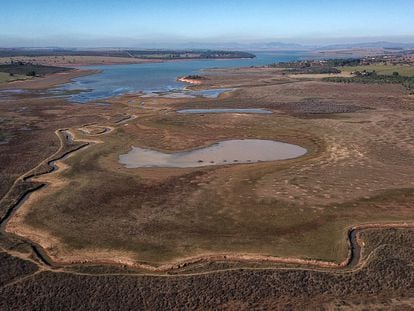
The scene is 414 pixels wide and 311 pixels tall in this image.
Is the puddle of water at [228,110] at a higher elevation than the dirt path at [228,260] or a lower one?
higher

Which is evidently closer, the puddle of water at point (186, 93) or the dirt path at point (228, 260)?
the dirt path at point (228, 260)

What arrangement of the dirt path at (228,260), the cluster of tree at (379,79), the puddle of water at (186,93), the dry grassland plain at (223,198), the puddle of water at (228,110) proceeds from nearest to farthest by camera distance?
the dirt path at (228,260)
the dry grassland plain at (223,198)
the puddle of water at (228,110)
the puddle of water at (186,93)
the cluster of tree at (379,79)

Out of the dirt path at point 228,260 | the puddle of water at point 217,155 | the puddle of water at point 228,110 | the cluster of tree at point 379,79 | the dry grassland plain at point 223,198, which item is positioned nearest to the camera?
the dirt path at point 228,260

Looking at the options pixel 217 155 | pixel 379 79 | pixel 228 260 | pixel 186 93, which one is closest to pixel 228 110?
pixel 186 93

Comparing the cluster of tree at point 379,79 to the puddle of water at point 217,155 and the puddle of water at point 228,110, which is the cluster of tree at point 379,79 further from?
the puddle of water at point 217,155

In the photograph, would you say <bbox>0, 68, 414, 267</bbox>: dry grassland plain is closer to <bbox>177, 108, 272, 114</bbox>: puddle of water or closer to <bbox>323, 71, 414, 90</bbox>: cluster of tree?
<bbox>177, 108, 272, 114</bbox>: puddle of water

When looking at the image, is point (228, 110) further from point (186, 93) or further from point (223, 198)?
point (223, 198)

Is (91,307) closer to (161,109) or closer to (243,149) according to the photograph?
(243,149)

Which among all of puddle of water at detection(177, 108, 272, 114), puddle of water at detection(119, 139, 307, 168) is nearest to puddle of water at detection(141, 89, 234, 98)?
puddle of water at detection(177, 108, 272, 114)

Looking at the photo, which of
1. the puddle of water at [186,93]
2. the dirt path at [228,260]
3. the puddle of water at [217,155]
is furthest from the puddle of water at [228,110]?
the dirt path at [228,260]
